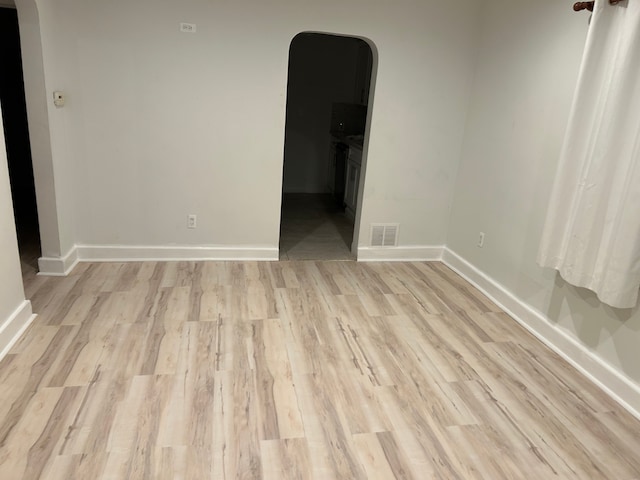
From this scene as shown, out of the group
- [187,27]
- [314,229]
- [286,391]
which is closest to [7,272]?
[286,391]

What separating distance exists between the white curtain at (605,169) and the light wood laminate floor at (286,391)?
663mm

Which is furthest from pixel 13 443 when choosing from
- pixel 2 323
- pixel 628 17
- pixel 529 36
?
pixel 529 36

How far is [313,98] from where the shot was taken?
248 inches

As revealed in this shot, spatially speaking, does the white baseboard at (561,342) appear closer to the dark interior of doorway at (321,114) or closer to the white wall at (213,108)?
the white wall at (213,108)

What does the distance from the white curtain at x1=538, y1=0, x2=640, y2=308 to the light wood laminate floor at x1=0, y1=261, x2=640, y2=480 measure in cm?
66

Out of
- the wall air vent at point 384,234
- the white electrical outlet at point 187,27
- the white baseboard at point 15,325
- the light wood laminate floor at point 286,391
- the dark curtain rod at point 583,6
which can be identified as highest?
the dark curtain rod at point 583,6

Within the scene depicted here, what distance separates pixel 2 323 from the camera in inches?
97.0

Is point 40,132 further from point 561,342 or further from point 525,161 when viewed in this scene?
point 561,342

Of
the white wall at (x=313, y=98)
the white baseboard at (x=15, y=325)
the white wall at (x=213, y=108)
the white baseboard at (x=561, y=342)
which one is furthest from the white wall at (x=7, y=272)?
the white wall at (x=313, y=98)

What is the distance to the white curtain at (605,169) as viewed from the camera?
2.21 meters

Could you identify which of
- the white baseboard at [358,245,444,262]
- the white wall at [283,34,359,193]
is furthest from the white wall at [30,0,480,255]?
the white wall at [283,34,359,193]

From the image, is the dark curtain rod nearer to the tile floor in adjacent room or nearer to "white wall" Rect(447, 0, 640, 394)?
"white wall" Rect(447, 0, 640, 394)

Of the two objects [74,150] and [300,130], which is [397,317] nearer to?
[74,150]

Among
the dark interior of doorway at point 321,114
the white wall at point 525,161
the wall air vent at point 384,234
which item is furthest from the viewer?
the dark interior of doorway at point 321,114
